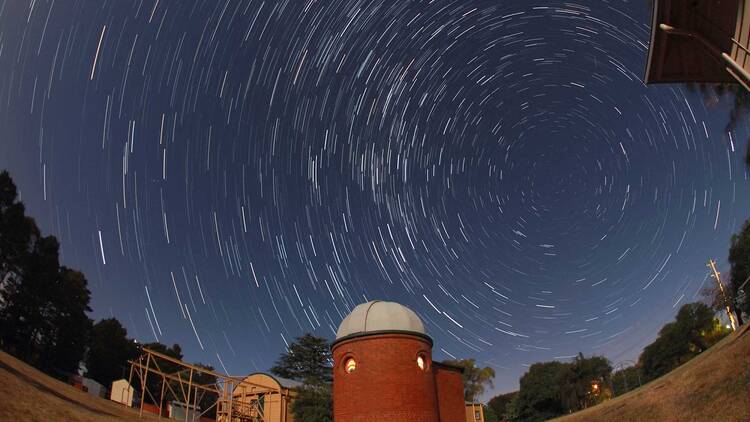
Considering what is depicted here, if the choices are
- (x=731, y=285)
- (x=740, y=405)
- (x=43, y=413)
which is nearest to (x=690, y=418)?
(x=740, y=405)

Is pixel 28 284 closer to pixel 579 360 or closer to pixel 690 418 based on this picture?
pixel 690 418

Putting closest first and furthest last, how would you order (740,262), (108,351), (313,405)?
1. (313,405)
2. (740,262)
3. (108,351)

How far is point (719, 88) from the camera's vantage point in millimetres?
13484

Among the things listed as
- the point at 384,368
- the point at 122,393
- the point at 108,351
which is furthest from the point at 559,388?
the point at 108,351

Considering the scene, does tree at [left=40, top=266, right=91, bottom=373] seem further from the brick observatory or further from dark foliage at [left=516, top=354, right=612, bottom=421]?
dark foliage at [left=516, top=354, right=612, bottom=421]

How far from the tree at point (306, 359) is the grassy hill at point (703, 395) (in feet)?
102

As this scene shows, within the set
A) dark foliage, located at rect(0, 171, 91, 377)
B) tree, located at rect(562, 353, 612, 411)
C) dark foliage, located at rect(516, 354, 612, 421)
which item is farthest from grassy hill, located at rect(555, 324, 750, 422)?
dark foliage, located at rect(0, 171, 91, 377)

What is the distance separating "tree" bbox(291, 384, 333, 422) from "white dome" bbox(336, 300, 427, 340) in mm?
6962

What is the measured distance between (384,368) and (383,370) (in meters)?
0.11

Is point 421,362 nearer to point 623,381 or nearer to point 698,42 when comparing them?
point 698,42

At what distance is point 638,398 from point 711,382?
4631 millimetres

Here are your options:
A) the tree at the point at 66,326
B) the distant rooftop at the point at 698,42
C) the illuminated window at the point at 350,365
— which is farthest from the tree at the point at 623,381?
the distant rooftop at the point at 698,42

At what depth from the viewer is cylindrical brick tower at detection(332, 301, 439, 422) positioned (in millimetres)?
22641

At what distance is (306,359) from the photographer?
A: 4716 centimetres
